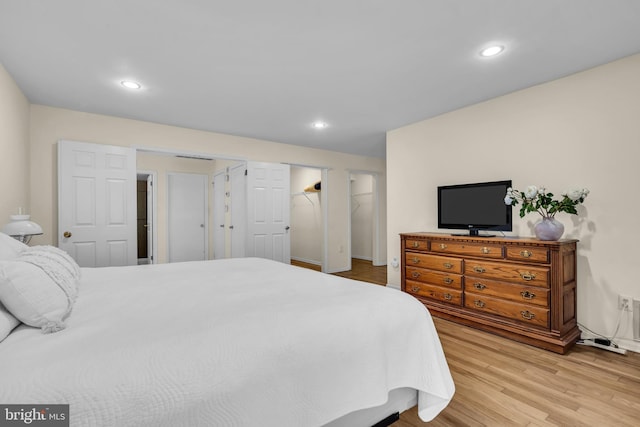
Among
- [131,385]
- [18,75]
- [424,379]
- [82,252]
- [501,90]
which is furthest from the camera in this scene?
[82,252]

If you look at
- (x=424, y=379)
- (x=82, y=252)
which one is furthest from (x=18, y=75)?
(x=424, y=379)

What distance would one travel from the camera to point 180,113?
360cm

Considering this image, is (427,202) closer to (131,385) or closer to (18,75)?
(131,385)

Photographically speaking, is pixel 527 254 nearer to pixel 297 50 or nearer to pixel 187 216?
pixel 297 50

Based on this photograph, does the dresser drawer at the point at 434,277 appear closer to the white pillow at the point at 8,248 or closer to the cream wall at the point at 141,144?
the cream wall at the point at 141,144

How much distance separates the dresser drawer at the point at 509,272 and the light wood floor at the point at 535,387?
55 cm

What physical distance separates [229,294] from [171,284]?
0.46 m

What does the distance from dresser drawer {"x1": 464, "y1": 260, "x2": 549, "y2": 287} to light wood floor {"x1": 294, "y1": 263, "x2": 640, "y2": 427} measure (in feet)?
1.80

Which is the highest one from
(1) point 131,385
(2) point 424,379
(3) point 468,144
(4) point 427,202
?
(3) point 468,144

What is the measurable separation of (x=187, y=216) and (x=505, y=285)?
5.74 meters

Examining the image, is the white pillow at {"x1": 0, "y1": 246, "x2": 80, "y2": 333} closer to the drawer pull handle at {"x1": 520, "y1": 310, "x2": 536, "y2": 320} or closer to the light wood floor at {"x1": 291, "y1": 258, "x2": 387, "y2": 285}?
the drawer pull handle at {"x1": 520, "y1": 310, "x2": 536, "y2": 320}

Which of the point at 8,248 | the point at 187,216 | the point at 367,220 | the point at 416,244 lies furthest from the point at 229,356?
the point at 367,220

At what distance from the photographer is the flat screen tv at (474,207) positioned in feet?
9.88

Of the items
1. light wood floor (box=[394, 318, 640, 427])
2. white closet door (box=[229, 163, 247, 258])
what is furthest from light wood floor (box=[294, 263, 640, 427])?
white closet door (box=[229, 163, 247, 258])
